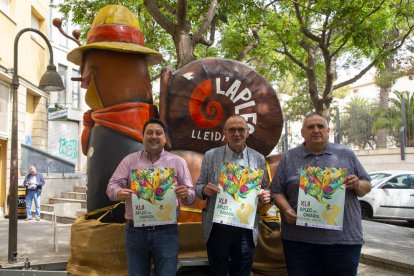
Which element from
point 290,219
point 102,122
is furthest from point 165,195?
point 102,122

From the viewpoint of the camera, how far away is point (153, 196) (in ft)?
9.71

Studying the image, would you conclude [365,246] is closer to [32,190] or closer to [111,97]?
[111,97]

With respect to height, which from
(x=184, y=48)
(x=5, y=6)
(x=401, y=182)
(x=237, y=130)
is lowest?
(x=401, y=182)

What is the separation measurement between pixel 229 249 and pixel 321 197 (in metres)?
0.77

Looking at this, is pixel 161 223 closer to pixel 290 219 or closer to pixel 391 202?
pixel 290 219

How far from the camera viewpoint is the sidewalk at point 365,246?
5969 mm

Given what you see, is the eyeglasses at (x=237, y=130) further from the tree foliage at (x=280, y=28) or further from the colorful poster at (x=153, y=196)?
the tree foliage at (x=280, y=28)

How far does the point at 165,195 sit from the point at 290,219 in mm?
893

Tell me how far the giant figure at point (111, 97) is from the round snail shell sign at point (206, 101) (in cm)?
32

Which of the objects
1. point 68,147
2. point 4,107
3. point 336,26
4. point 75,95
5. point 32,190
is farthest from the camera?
point 75,95

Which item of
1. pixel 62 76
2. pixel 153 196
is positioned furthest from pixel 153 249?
pixel 62 76

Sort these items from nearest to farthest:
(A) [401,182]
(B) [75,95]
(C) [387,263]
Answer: (C) [387,263], (A) [401,182], (B) [75,95]

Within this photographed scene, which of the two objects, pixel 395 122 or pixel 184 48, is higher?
pixel 184 48

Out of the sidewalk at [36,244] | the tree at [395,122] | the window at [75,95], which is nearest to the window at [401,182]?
the tree at [395,122]
